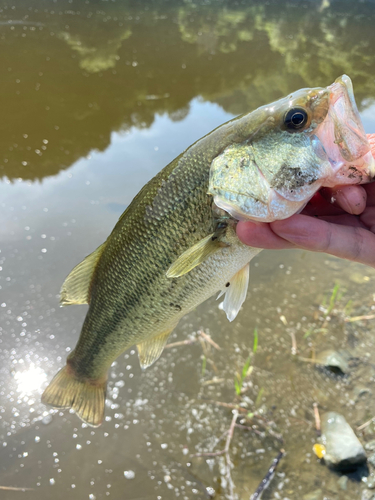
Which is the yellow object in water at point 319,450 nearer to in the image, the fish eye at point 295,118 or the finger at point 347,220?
the finger at point 347,220

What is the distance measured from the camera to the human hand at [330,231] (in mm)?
1542

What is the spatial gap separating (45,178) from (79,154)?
1038 millimetres

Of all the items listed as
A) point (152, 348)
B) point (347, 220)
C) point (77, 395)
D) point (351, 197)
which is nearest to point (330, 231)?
point (351, 197)

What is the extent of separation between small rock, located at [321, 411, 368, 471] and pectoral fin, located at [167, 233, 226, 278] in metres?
2.15

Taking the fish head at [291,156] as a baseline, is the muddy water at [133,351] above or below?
below

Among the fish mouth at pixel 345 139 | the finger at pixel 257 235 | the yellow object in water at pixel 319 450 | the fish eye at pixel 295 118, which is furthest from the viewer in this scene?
the yellow object in water at pixel 319 450

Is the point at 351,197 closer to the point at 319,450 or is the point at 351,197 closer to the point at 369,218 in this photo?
the point at 369,218

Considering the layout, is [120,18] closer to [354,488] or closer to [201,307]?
[201,307]

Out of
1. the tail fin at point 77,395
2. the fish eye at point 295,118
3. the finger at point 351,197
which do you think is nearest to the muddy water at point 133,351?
the tail fin at point 77,395

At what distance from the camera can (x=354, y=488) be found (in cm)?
262

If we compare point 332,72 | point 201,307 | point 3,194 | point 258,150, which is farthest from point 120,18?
point 258,150

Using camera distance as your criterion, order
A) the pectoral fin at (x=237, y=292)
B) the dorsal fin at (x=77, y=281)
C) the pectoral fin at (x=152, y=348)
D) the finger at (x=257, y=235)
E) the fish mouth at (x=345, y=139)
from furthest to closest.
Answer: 1. the pectoral fin at (x=152, y=348)
2. the dorsal fin at (x=77, y=281)
3. the pectoral fin at (x=237, y=292)
4. the finger at (x=257, y=235)
5. the fish mouth at (x=345, y=139)

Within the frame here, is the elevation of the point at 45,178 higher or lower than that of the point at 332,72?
higher

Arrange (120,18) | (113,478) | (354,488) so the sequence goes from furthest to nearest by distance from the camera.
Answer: (120,18) < (113,478) < (354,488)
